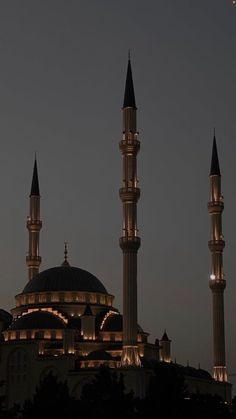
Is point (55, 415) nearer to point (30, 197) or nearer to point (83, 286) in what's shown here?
point (83, 286)

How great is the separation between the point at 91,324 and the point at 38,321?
3.41 meters

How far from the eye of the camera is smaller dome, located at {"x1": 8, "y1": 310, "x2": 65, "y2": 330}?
56969mm

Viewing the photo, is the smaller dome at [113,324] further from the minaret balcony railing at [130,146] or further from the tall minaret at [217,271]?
the minaret balcony railing at [130,146]

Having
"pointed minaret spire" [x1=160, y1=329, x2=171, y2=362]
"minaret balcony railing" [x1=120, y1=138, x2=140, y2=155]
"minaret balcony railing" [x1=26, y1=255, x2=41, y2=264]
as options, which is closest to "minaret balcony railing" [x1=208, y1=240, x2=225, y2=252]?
"pointed minaret spire" [x1=160, y1=329, x2=171, y2=362]

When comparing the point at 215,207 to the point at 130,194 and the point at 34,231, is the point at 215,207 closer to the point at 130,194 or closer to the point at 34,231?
the point at 130,194

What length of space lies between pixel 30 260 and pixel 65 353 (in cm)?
1413

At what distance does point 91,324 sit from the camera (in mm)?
57406

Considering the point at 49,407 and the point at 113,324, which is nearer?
the point at 49,407

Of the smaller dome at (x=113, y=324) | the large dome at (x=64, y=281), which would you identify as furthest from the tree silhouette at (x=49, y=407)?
the large dome at (x=64, y=281)

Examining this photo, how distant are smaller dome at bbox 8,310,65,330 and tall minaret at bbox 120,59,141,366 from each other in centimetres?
786

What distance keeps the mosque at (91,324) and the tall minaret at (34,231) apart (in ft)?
0.24

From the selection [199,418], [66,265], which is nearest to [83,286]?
[66,265]

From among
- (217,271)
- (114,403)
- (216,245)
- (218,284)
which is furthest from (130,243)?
(114,403)

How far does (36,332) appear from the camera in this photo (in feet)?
185
